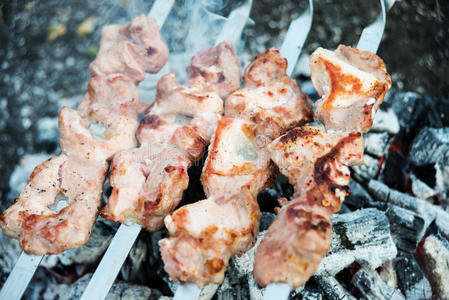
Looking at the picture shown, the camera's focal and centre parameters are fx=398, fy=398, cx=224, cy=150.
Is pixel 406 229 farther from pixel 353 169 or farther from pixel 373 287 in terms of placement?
pixel 353 169

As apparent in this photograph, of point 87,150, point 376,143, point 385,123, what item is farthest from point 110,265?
point 385,123

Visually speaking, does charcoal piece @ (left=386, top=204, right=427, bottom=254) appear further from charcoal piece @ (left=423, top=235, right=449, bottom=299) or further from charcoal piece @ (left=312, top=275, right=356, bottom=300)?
charcoal piece @ (left=312, top=275, right=356, bottom=300)

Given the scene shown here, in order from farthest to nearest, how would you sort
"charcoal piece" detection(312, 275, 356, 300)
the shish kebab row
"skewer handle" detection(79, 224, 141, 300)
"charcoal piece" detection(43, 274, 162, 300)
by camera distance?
"charcoal piece" detection(43, 274, 162, 300) < "charcoal piece" detection(312, 275, 356, 300) < "skewer handle" detection(79, 224, 141, 300) < the shish kebab row

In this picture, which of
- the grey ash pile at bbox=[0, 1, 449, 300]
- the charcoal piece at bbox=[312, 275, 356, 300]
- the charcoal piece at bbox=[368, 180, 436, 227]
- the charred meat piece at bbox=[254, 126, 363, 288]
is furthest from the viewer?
the charcoal piece at bbox=[368, 180, 436, 227]

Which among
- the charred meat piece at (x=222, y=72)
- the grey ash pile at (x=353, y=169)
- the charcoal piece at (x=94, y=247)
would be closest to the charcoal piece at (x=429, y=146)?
the grey ash pile at (x=353, y=169)

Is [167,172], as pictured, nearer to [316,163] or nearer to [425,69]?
[316,163]

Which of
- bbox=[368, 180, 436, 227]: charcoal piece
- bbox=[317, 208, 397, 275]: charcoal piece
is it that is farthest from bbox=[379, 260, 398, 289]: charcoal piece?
bbox=[368, 180, 436, 227]: charcoal piece

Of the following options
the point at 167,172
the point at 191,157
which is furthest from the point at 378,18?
the point at 167,172
